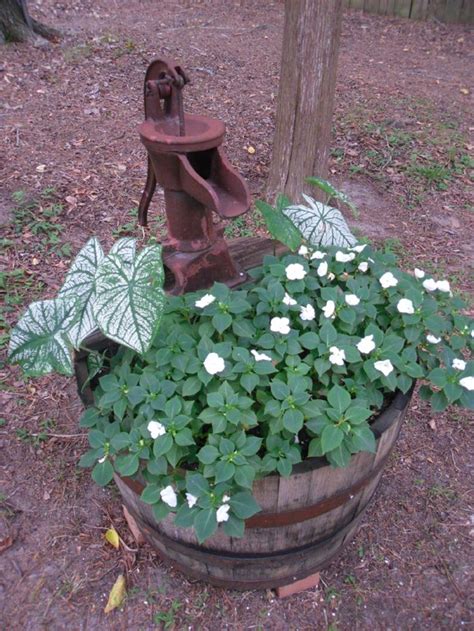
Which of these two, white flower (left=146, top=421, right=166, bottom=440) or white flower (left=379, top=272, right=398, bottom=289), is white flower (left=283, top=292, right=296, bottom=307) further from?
white flower (left=146, top=421, right=166, bottom=440)

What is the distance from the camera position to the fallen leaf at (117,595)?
1.61 m

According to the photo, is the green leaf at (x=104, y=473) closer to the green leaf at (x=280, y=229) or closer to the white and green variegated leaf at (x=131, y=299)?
the white and green variegated leaf at (x=131, y=299)

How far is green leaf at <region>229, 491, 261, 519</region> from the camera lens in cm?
118

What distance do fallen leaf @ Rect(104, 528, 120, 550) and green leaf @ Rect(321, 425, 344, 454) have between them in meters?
0.91

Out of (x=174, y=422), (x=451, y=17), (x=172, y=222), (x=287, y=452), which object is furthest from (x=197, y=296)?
(x=451, y=17)

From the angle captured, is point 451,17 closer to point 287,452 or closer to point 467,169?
point 467,169

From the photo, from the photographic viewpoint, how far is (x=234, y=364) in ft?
4.33

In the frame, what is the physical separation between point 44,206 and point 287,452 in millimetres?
2420

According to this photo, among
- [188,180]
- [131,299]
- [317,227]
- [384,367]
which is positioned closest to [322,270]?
[317,227]

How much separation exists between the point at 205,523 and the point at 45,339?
0.57 meters

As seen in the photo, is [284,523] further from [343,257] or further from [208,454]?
[343,257]

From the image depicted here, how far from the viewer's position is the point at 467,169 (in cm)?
374

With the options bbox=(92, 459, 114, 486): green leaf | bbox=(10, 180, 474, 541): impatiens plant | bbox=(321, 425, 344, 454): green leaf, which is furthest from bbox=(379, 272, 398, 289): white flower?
bbox=(92, 459, 114, 486): green leaf

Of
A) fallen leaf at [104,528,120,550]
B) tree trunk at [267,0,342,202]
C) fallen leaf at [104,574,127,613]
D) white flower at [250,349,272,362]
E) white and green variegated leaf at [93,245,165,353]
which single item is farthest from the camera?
tree trunk at [267,0,342,202]
